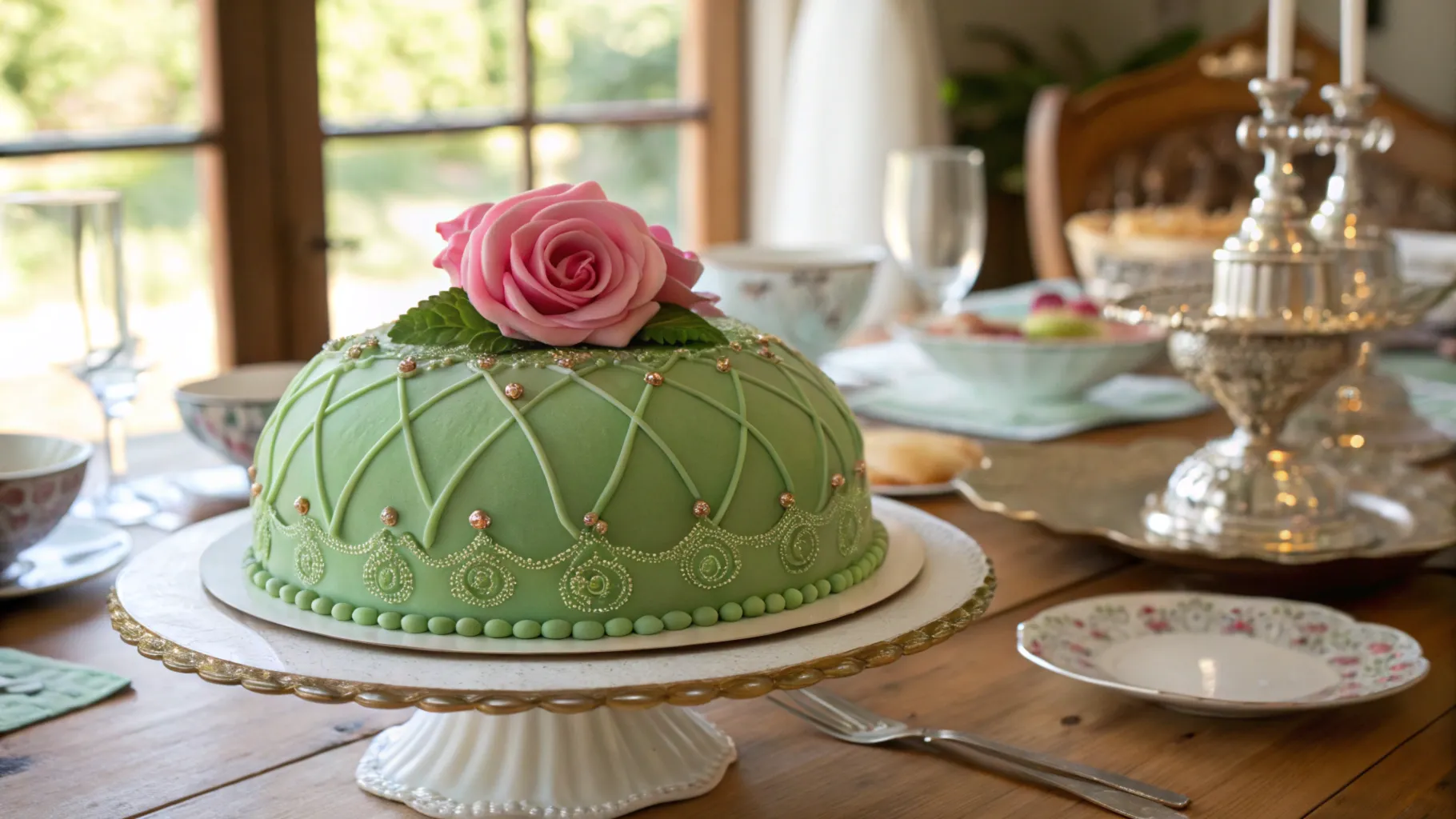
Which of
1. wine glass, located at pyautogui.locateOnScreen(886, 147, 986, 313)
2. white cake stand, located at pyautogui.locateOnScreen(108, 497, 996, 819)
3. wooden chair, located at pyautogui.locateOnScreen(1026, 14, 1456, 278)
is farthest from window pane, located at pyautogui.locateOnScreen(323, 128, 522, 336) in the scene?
white cake stand, located at pyautogui.locateOnScreen(108, 497, 996, 819)

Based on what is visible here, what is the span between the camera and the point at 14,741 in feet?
2.43

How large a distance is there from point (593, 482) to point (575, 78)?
7.91 ft

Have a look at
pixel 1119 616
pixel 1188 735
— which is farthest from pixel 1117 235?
pixel 1188 735

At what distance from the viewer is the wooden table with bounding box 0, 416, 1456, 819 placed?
2.26 feet

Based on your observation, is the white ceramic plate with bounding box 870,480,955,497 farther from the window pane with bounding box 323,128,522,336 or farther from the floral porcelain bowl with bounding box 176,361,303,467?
the window pane with bounding box 323,128,522,336

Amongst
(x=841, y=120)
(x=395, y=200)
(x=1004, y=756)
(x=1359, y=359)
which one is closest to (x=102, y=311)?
(x=1004, y=756)

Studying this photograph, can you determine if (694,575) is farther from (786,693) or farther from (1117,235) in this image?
(1117,235)

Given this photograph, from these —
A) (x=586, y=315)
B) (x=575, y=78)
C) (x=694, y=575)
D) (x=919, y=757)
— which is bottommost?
(x=919, y=757)

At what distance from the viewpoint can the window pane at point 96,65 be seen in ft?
7.18

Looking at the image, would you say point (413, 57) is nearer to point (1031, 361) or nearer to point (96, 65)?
point (96, 65)

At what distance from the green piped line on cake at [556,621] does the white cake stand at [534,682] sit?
16mm

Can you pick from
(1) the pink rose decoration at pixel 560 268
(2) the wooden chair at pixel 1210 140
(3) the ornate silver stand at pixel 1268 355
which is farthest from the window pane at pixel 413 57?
(1) the pink rose decoration at pixel 560 268

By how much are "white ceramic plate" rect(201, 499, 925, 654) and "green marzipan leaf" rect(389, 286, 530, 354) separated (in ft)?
0.44

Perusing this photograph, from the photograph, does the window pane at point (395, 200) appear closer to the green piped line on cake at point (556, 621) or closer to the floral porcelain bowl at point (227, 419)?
the floral porcelain bowl at point (227, 419)
